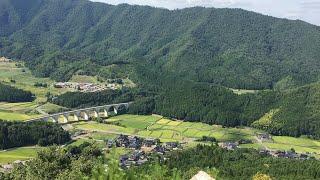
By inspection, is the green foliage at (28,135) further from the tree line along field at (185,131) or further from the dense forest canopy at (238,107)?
the dense forest canopy at (238,107)

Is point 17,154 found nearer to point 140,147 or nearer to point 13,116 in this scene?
point 140,147

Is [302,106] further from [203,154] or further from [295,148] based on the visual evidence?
[203,154]

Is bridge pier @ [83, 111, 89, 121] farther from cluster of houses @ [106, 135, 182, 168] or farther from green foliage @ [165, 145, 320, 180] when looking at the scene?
green foliage @ [165, 145, 320, 180]

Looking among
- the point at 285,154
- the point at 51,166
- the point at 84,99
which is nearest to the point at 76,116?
the point at 84,99

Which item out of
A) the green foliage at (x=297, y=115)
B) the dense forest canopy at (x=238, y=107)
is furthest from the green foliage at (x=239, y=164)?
the dense forest canopy at (x=238, y=107)

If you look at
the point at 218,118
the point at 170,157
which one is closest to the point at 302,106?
the point at 218,118

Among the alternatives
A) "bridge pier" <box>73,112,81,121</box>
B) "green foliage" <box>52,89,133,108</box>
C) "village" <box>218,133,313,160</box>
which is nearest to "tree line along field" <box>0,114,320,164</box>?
"village" <box>218,133,313,160</box>
